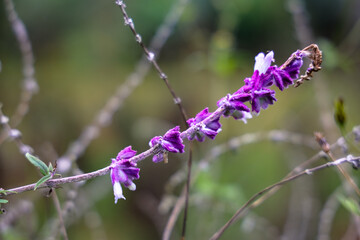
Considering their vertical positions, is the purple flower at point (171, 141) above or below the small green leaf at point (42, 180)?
below

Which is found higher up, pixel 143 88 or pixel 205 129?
pixel 143 88

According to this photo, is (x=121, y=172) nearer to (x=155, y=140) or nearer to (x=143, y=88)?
(x=155, y=140)

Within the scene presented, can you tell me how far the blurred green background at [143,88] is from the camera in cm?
138

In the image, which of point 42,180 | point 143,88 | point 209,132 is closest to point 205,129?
point 209,132

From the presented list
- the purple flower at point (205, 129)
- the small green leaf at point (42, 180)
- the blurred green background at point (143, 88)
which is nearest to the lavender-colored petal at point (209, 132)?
the purple flower at point (205, 129)

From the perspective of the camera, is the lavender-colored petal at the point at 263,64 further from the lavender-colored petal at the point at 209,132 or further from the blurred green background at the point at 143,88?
the blurred green background at the point at 143,88

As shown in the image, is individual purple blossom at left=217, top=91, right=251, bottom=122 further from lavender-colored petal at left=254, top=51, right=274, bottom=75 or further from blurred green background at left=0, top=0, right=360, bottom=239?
blurred green background at left=0, top=0, right=360, bottom=239

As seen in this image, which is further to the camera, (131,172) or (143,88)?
(143,88)

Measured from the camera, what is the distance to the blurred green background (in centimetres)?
138

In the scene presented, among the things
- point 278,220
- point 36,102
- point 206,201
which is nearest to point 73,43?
point 36,102

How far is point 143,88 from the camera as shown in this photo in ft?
6.37

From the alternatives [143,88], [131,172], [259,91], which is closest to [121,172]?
[131,172]

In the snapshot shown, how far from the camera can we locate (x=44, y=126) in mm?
1607

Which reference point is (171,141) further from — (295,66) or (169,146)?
(295,66)
